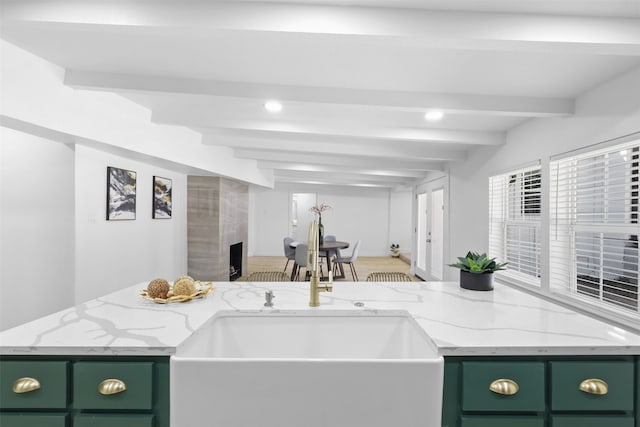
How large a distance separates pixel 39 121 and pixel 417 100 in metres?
2.71

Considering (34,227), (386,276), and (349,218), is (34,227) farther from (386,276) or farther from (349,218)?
(349,218)

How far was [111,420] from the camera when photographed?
101 centimetres

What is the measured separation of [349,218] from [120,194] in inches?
296

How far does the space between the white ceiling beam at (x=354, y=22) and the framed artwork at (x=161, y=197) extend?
327 centimetres

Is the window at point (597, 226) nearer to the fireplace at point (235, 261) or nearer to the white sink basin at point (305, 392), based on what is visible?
the white sink basin at point (305, 392)

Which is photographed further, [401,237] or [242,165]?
[401,237]

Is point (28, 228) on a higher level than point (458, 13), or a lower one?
lower

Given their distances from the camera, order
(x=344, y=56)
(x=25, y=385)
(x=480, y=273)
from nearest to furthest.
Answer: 1. (x=25, y=385)
2. (x=480, y=273)
3. (x=344, y=56)

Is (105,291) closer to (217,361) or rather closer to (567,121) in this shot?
(217,361)

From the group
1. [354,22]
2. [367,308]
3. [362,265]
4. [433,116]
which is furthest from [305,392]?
[362,265]

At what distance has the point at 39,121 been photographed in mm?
2293

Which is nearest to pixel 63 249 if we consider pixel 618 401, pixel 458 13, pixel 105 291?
pixel 105 291

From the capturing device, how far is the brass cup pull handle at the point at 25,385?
1.00 meters

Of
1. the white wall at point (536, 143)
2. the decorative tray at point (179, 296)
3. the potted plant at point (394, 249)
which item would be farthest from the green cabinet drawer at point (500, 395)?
the potted plant at point (394, 249)
